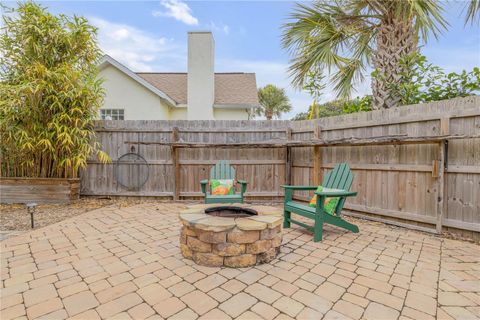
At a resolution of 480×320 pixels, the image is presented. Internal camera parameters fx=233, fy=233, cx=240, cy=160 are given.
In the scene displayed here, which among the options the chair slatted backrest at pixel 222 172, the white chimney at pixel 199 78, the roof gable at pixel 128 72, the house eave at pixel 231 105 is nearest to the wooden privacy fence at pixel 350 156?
the chair slatted backrest at pixel 222 172

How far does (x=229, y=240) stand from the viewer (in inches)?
77.6

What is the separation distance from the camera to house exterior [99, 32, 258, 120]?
25.9 ft

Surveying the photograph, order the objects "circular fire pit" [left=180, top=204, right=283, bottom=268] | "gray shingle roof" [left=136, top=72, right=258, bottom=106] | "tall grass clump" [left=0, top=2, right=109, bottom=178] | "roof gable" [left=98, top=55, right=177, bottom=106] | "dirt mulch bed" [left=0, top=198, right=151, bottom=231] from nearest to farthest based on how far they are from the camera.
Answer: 1. "circular fire pit" [left=180, top=204, right=283, bottom=268]
2. "dirt mulch bed" [left=0, top=198, right=151, bottom=231]
3. "tall grass clump" [left=0, top=2, right=109, bottom=178]
4. "roof gable" [left=98, top=55, right=177, bottom=106]
5. "gray shingle roof" [left=136, top=72, right=258, bottom=106]

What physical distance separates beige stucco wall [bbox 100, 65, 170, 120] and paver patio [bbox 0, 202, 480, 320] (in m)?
5.85

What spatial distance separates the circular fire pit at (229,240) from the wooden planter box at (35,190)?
3.38m

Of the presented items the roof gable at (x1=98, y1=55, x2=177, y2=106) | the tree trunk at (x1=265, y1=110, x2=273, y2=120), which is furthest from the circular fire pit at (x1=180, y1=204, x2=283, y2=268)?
the tree trunk at (x1=265, y1=110, x2=273, y2=120)

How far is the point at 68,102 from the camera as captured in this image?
420cm

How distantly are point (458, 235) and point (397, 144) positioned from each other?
4.13ft

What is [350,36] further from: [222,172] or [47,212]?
[47,212]

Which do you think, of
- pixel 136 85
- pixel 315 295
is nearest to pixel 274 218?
pixel 315 295

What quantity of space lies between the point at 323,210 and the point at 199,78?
727cm

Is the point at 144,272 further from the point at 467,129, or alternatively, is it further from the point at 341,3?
the point at 341,3

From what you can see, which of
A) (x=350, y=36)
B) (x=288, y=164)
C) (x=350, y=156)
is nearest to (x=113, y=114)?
(x=288, y=164)

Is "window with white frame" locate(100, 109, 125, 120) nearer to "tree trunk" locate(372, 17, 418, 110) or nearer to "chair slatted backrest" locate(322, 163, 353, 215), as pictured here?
"chair slatted backrest" locate(322, 163, 353, 215)
